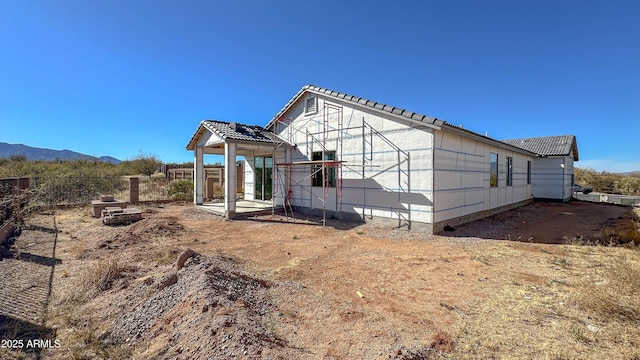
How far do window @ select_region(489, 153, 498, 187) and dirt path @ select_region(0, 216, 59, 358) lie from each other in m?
14.9

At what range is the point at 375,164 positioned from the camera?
1080 centimetres

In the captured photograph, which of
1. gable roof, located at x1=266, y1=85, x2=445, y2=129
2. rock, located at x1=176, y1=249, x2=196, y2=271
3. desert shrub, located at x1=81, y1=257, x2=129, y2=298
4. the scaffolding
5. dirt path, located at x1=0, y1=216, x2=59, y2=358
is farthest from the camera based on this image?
the scaffolding

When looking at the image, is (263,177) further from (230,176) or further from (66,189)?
(66,189)

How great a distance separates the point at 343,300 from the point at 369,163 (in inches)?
283

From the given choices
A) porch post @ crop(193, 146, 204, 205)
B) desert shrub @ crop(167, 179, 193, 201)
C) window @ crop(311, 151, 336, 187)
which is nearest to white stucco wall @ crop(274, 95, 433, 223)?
window @ crop(311, 151, 336, 187)

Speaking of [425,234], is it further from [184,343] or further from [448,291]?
[184,343]

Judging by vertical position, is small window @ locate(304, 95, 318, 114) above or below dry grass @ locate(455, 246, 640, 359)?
above

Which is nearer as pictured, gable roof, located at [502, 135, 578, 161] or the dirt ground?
the dirt ground

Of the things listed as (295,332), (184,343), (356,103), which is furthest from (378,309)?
(356,103)

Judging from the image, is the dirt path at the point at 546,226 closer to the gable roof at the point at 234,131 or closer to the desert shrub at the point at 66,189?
the gable roof at the point at 234,131

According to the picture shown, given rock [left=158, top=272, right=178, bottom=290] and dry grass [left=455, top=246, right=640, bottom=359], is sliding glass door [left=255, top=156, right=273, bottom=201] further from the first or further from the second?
dry grass [left=455, top=246, right=640, bottom=359]

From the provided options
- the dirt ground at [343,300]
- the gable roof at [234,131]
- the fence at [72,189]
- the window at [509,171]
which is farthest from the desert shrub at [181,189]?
the window at [509,171]

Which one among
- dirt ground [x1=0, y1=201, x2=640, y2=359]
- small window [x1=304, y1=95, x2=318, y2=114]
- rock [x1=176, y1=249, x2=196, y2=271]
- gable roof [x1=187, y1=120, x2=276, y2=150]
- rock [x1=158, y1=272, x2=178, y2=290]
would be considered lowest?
dirt ground [x1=0, y1=201, x2=640, y2=359]

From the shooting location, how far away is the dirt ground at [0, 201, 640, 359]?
320cm
